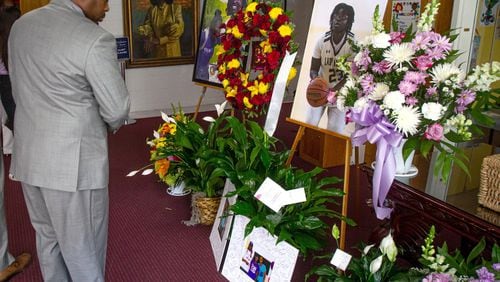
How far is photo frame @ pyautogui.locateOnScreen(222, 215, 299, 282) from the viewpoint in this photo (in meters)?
2.17

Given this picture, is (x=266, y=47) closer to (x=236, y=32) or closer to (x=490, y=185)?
(x=236, y=32)

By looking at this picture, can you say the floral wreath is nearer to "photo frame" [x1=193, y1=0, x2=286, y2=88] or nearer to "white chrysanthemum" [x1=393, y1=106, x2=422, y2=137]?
"white chrysanthemum" [x1=393, y1=106, x2=422, y2=137]

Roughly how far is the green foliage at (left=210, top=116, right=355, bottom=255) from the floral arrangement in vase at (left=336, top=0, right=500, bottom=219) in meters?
0.52

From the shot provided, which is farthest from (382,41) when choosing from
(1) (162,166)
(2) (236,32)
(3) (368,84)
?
(1) (162,166)

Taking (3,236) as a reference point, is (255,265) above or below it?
below

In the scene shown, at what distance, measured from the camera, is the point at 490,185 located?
181cm

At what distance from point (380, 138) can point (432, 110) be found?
0.24 meters

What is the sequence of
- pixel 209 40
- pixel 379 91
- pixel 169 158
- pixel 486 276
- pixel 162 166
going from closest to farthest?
pixel 486 276 → pixel 379 91 → pixel 169 158 → pixel 162 166 → pixel 209 40

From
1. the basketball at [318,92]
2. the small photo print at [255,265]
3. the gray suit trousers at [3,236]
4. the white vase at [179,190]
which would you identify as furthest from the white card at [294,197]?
the white vase at [179,190]

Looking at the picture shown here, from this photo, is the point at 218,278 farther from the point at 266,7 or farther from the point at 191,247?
the point at 266,7

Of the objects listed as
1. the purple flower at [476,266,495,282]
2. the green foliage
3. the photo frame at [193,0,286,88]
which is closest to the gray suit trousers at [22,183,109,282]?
the green foliage

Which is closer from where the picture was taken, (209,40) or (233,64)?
(233,64)

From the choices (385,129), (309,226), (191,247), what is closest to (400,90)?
(385,129)

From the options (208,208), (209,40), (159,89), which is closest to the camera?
(208,208)
